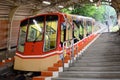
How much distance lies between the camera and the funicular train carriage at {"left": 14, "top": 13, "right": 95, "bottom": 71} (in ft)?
46.6

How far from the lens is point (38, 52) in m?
14.4

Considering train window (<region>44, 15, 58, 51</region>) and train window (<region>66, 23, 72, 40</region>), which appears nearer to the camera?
train window (<region>44, 15, 58, 51</region>)

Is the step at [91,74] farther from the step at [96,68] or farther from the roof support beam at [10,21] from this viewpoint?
the roof support beam at [10,21]

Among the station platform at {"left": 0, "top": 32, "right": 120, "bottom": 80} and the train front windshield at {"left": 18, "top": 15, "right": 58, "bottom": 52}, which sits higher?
the train front windshield at {"left": 18, "top": 15, "right": 58, "bottom": 52}

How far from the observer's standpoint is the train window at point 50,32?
1442 cm

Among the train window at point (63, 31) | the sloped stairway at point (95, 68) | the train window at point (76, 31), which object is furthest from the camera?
the train window at point (76, 31)

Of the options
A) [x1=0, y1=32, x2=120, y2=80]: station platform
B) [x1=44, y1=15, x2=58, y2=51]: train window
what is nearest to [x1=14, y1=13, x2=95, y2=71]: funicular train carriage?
[x1=44, y1=15, x2=58, y2=51]: train window

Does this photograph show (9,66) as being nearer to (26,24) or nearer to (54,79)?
(26,24)

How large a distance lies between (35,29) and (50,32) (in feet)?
2.97

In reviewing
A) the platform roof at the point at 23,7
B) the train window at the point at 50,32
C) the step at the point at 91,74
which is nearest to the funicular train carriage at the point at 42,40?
the train window at the point at 50,32

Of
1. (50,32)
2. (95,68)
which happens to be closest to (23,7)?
(50,32)

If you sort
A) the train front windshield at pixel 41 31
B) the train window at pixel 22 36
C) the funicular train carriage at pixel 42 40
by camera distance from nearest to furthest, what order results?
the funicular train carriage at pixel 42 40
the train front windshield at pixel 41 31
the train window at pixel 22 36

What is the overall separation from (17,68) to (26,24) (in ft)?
7.64

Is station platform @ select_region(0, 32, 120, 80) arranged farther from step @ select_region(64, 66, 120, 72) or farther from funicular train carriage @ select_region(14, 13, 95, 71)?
funicular train carriage @ select_region(14, 13, 95, 71)
